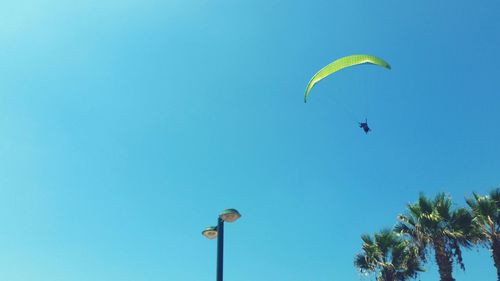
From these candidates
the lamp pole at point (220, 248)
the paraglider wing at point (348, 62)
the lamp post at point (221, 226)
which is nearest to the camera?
the lamp pole at point (220, 248)

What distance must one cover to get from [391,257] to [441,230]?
11.1 ft

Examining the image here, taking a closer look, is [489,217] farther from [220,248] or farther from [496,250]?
[220,248]

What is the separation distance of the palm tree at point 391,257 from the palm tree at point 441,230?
115 cm

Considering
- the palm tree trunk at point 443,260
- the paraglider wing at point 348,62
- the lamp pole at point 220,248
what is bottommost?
the lamp pole at point 220,248

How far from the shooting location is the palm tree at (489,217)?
20.7 metres

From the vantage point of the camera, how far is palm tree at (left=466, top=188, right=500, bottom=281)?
814 inches

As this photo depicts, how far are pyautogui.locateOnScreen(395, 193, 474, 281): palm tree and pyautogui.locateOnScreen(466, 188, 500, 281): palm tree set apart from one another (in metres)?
0.41

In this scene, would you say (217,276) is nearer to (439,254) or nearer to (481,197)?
(439,254)

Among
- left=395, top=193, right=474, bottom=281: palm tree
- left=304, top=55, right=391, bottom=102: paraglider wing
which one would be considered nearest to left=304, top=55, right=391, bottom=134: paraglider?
left=304, top=55, right=391, bottom=102: paraglider wing

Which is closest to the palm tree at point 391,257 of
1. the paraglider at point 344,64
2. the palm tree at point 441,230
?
the palm tree at point 441,230

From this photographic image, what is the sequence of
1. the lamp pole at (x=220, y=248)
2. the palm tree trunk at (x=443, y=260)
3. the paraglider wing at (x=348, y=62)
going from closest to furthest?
the lamp pole at (x=220, y=248) < the paraglider wing at (x=348, y=62) < the palm tree trunk at (x=443, y=260)

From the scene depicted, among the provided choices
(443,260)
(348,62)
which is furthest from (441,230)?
(348,62)

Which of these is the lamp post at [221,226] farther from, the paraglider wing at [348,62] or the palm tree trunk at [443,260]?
the palm tree trunk at [443,260]

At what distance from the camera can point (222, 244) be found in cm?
1105
